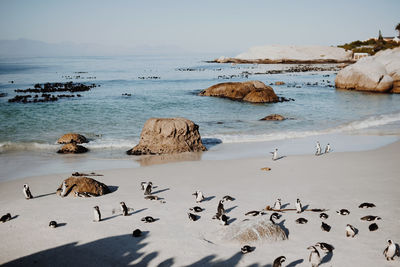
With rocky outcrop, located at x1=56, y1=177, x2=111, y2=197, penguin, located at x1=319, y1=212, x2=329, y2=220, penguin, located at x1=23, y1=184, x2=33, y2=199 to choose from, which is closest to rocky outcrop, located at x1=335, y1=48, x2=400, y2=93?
penguin, located at x1=319, y1=212, x2=329, y2=220

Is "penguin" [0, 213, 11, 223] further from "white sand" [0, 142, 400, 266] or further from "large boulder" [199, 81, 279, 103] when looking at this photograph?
"large boulder" [199, 81, 279, 103]

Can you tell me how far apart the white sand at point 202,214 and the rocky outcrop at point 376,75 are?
3206cm

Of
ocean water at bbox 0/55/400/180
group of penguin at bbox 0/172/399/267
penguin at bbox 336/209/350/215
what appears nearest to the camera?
group of penguin at bbox 0/172/399/267

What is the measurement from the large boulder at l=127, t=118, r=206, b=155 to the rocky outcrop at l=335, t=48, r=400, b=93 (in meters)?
34.7

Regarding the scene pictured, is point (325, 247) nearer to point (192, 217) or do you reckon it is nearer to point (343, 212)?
point (343, 212)

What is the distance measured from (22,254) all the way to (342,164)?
12.1m

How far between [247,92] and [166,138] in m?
24.5

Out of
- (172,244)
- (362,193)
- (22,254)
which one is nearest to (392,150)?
(362,193)

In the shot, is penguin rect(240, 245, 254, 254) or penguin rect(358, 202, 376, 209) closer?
penguin rect(240, 245, 254, 254)

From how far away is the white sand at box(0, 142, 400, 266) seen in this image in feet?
24.9

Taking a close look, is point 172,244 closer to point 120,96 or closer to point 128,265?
point 128,265

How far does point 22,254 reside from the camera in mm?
7684

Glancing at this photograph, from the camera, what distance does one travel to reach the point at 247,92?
40344mm

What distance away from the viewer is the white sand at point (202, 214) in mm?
7602
